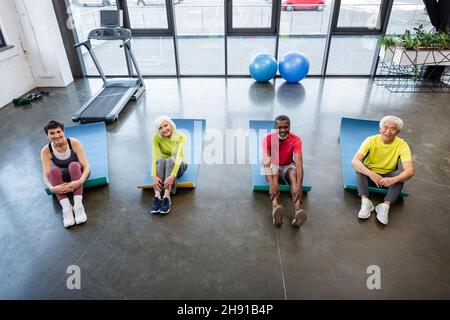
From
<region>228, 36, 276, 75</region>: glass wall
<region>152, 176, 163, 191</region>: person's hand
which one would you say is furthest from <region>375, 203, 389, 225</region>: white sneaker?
<region>228, 36, 276, 75</region>: glass wall

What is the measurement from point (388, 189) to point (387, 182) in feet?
0.35

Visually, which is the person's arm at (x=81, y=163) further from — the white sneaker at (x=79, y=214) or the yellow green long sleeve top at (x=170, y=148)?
the yellow green long sleeve top at (x=170, y=148)

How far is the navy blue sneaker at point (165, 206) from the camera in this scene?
2734 millimetres

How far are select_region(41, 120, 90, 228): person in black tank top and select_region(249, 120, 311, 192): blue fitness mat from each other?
160 cm

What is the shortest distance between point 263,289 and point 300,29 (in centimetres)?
548

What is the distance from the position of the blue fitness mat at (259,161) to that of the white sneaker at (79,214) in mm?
1565

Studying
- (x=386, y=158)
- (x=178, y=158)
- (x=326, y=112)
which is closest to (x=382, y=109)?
(x=326, y=112)

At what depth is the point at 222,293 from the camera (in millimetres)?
2074

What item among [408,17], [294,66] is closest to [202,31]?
[294,66]

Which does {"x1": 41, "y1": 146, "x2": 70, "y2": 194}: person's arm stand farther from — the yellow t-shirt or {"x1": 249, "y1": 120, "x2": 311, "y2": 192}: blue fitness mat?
the yellow t-shirt

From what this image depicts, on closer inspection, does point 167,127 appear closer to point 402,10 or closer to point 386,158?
point 386,158

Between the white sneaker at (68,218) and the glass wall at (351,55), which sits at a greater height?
the glass wall at (351,55)

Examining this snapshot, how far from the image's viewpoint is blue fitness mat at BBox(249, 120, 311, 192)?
2.94m

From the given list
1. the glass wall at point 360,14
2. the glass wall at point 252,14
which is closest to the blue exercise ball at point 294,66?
the glass wall at point 252,14
